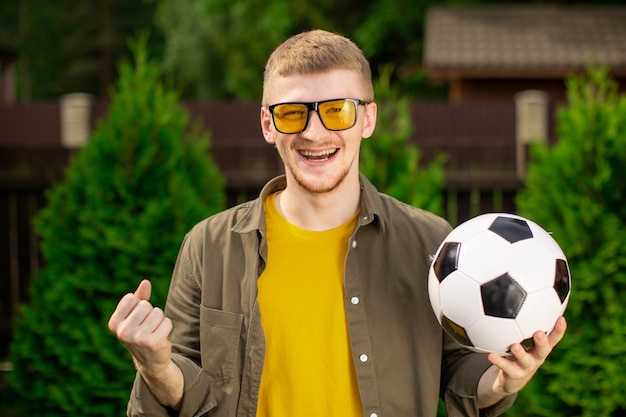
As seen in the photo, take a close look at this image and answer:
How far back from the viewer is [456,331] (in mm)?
2256

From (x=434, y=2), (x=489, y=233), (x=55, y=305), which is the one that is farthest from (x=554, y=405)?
(x=434, y=2)

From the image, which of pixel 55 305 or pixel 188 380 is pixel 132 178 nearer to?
pixel 55 305

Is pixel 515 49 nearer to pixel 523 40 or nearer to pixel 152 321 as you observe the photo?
pixel 523 40

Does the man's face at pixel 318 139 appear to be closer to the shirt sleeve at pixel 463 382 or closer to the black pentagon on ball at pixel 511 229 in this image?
the black pentagon on ball at pixel 511 229

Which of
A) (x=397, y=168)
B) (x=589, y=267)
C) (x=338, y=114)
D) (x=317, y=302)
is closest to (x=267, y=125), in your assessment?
(x=338, y=114)

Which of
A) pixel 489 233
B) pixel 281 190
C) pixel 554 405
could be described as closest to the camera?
pixel 489 233

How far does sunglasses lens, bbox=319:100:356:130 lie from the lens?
2.27 meters

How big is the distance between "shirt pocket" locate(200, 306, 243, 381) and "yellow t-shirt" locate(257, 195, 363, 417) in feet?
0.37

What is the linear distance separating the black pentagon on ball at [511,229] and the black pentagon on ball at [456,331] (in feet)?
1.10

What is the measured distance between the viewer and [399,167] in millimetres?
5008

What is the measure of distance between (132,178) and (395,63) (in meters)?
20.0

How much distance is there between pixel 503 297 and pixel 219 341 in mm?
924

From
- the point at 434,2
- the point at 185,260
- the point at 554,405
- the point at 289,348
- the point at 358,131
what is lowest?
the point at 554,405

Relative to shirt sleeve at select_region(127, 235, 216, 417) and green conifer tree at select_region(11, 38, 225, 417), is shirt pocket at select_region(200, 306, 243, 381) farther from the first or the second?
green conifer tree at select_region(11, 38, 225, 417)
